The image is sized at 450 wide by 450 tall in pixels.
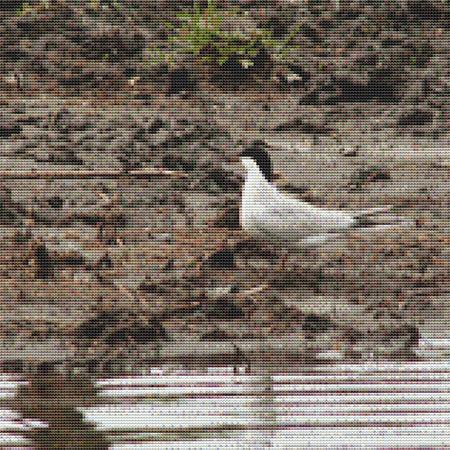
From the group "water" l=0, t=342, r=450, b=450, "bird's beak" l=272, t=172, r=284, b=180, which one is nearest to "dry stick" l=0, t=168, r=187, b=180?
"bird's beak" l=272, t=172, r=284, b=180

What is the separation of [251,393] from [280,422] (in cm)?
32

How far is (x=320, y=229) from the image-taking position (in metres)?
7.30

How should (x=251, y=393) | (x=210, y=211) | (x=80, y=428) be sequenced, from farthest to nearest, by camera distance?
(x=210, y=211) < (x=251, y=393) < (x=80, y=428)

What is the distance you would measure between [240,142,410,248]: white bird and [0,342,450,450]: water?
1346 mm

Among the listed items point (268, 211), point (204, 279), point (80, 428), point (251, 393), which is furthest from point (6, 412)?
point (268, 211)

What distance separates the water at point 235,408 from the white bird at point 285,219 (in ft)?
4.42

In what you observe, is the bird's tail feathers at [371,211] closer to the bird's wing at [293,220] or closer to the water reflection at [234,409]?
the bird's wing at [293,220]

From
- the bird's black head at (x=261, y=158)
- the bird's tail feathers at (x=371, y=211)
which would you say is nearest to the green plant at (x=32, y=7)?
the bird's black head at (x=261, y=158)

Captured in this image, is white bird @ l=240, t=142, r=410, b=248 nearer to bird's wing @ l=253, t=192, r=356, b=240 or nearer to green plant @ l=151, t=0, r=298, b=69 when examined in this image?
bird's wing @ l=253, t=192, r=356, b=240

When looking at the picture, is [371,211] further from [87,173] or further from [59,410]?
[59,410]

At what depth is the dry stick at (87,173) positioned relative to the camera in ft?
26.5

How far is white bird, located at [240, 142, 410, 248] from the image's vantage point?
23.6 ft

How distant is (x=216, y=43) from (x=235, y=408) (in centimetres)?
464

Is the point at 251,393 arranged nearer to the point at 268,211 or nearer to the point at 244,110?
the point at 268,211
